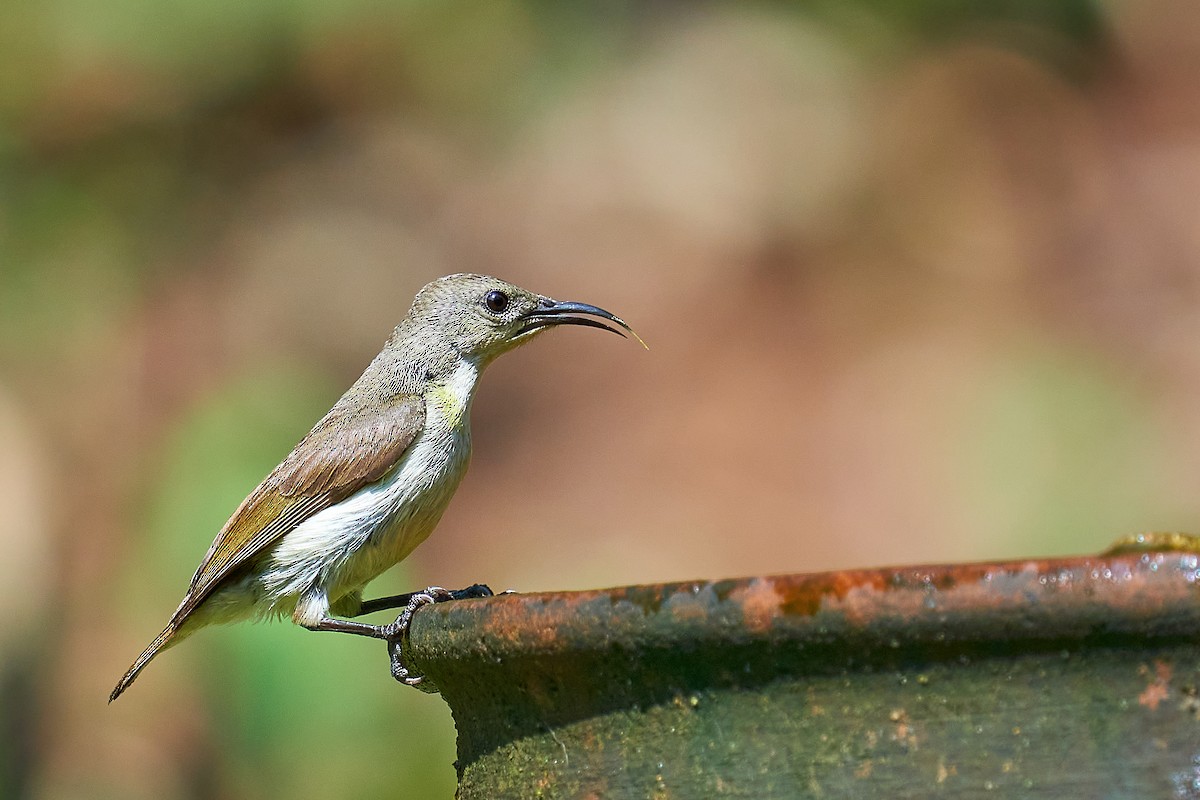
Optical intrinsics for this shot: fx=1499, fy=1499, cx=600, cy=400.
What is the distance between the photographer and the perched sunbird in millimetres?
4492

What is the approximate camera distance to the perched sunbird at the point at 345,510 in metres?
4.49

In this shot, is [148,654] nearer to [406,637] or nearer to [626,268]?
[406,637]

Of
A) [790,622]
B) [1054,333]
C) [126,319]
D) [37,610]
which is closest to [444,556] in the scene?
[126,319]

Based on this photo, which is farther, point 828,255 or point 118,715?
point 828,255

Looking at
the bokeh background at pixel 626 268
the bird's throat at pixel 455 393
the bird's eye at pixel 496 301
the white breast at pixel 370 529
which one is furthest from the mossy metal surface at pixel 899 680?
the bokeh background at pixel 626 268

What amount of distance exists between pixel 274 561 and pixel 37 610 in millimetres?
2703

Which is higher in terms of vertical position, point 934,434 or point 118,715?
point 934,434

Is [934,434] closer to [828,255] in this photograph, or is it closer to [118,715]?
[828,255]

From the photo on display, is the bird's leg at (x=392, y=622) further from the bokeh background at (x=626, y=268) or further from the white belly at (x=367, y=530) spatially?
the bokeh background at (x=626, y=268)

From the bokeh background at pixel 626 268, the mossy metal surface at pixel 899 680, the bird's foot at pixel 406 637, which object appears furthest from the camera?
the bokeh background at pixel 626 268

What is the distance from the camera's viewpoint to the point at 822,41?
10.4 metres

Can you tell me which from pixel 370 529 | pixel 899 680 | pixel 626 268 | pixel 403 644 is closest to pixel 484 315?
pixel 370 529

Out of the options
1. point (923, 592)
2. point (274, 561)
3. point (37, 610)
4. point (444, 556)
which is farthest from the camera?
point (444, 556)

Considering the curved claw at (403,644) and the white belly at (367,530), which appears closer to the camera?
the curved claw at (403,644)
